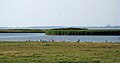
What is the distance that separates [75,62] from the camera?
28.7 m

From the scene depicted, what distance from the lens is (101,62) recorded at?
28.7 meters

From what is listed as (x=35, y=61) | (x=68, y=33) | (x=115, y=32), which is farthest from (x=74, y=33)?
(x=35, y=61)

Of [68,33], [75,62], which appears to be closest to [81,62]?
[75,62]

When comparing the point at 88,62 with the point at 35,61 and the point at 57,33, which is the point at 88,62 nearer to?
the point at 35,61

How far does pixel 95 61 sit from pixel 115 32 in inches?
3527

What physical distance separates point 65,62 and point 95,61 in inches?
102

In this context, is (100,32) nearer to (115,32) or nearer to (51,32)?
(115,32)

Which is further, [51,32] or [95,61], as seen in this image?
[51,32]

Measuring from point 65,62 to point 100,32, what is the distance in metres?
91.1

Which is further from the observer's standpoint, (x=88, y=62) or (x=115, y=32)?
(x=115, y=32)

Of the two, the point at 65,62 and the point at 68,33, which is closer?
the point at 65,62

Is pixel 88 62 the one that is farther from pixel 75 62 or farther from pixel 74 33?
pixel 74 33

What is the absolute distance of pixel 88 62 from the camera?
28672 mm

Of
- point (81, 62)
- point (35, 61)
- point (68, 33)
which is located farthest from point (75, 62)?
point (68, 33)
